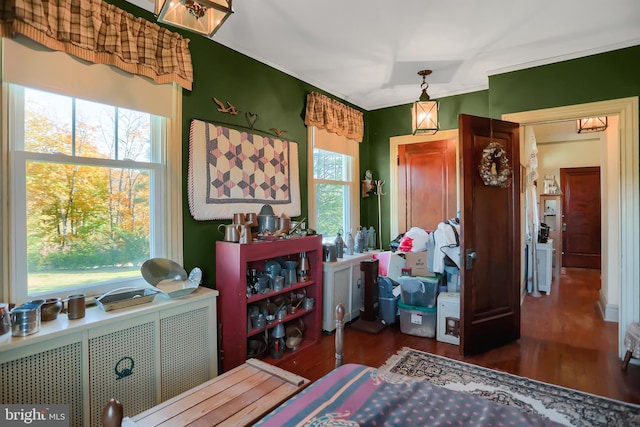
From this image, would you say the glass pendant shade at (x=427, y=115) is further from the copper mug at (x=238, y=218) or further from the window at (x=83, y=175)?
the window at (x=83, y=175)

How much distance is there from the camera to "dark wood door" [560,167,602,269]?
6.74 m

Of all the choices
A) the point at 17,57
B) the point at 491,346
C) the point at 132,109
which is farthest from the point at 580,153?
the point at 17,57

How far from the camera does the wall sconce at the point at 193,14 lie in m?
1.40

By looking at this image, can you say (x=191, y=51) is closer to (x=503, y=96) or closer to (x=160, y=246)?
(x=160, y=246)

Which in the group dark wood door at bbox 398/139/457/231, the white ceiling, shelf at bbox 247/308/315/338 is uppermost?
the white ceiling

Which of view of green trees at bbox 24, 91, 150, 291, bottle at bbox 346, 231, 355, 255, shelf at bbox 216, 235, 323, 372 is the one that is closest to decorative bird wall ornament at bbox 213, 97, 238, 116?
view of green trees at bbox 24, 91, 150, 291

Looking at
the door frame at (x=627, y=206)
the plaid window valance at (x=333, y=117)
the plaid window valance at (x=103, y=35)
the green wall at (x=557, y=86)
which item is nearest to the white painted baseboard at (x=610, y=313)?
the door frame at (x=627, y=206)

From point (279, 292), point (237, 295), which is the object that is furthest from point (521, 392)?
point (237, 295)

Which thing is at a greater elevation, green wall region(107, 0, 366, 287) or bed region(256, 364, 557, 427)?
green wall region(107, 0, 366, 287)

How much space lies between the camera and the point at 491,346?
3090mm

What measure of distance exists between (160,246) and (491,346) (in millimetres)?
2991

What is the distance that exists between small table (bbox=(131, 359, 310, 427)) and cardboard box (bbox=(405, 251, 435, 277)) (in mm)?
2196

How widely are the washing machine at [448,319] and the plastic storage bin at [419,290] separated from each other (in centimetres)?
11

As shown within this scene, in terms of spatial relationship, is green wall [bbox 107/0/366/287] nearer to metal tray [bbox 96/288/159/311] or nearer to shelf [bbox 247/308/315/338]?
metal tray [bbox 96/288/159/311]
